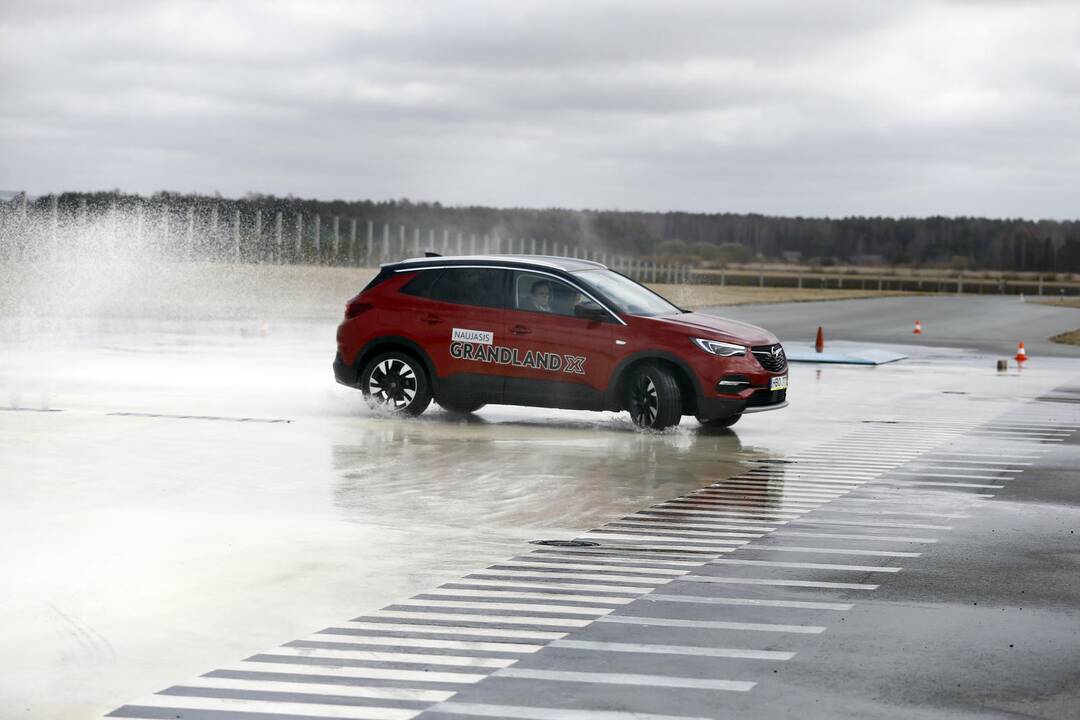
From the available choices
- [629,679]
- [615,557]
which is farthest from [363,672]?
Answer: [615,557]

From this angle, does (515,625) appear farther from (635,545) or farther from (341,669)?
(635,545)

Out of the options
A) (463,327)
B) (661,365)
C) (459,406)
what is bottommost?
(459,406)

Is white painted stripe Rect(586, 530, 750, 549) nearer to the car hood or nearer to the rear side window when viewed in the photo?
the car hood

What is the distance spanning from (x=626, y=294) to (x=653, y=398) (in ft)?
4.99

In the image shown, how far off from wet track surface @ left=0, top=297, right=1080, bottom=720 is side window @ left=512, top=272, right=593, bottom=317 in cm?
123

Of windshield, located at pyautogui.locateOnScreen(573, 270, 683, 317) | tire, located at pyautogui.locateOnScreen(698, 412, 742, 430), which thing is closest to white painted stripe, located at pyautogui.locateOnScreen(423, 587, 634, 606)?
windshield, located at pyautogui.locateOnScreen(573, 270, 683, 317)

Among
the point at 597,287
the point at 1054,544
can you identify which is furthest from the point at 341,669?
the point at 597,287

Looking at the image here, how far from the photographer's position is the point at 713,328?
54.5ft

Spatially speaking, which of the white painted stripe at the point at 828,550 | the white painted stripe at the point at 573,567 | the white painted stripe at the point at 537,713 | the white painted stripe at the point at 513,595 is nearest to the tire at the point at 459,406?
the white painted stripe at the point at 828,550

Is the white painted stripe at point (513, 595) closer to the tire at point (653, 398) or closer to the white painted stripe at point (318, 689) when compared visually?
the white painted stripe at point (318, 689)

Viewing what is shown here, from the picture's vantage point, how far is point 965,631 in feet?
25.2

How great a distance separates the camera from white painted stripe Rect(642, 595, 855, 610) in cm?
823

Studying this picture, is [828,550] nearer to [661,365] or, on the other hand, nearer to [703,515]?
[703,515]

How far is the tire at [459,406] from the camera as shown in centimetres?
1747
